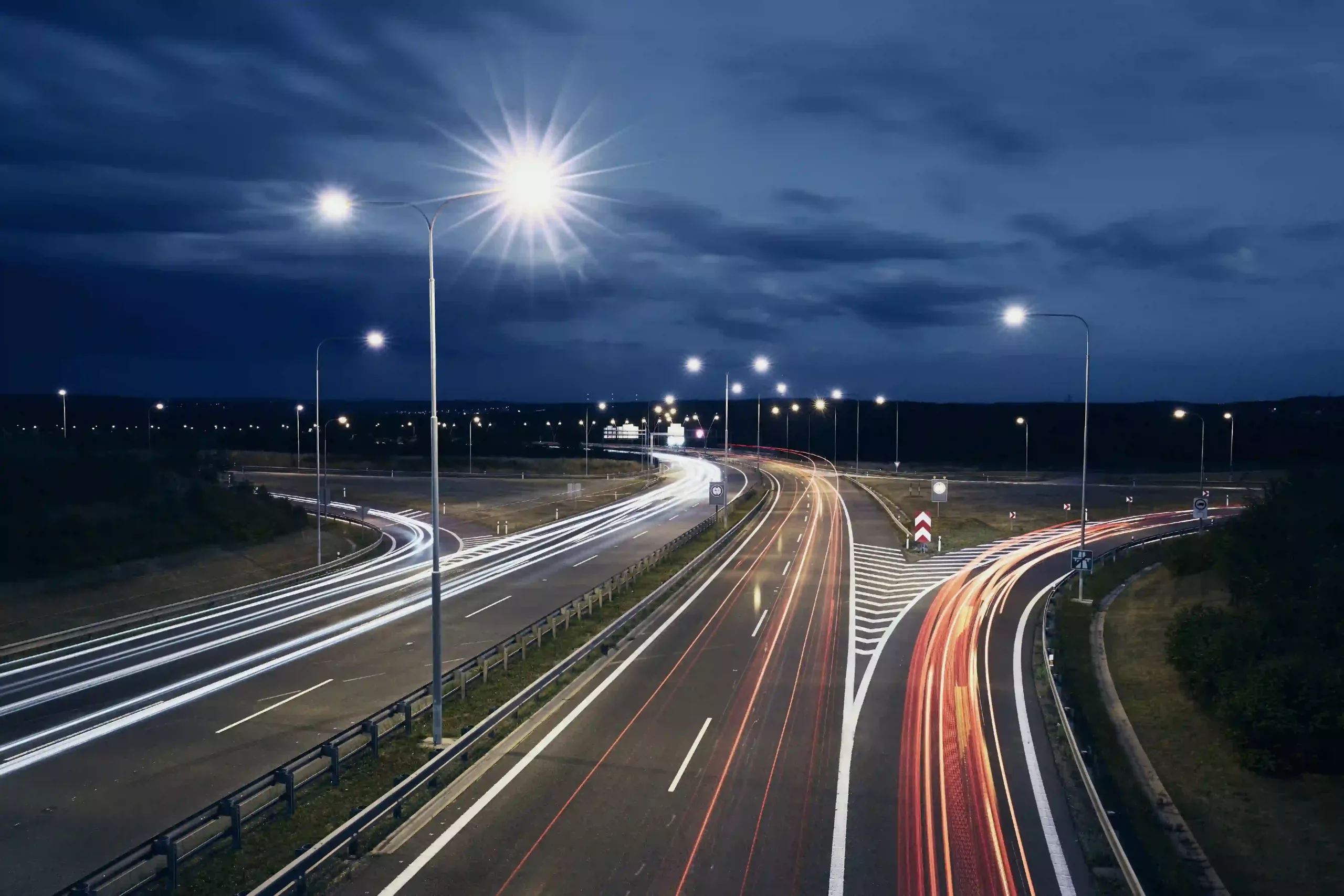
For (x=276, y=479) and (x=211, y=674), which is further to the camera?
(x=276, y=479)

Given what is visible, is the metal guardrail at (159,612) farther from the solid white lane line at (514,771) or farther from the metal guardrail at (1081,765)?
the metal guardrail at (1081,765)

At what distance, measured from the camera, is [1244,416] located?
17012 cm

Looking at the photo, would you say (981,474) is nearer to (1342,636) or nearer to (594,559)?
(594,559)

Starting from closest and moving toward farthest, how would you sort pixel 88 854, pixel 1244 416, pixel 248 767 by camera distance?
pixel 88 854, pixel 248 767, pixel 1244 416

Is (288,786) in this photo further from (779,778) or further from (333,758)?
(779,778)

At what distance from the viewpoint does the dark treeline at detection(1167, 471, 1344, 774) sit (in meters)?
16.0

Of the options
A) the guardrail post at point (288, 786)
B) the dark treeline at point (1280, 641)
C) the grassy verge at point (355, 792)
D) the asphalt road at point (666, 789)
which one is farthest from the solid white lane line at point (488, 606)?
the dark treeline at point (1280, 641)

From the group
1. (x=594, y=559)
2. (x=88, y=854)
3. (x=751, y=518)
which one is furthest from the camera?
(x=751, y=518)

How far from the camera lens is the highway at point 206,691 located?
44.1 feet

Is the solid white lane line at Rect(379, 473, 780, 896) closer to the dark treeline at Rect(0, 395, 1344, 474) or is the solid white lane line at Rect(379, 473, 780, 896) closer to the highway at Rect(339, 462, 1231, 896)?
the highway at Rect(339, 462, 1231, 896)

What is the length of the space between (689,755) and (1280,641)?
13086mm

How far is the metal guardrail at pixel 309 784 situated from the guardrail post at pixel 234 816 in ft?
0.04

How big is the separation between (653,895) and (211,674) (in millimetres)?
15486

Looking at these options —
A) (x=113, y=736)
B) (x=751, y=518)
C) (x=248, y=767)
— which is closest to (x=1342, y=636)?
(x=248, y=767)
